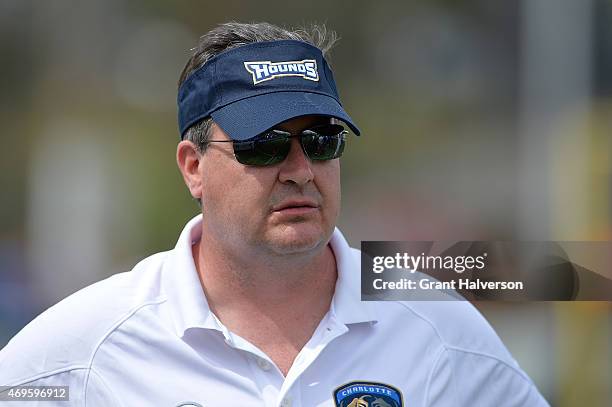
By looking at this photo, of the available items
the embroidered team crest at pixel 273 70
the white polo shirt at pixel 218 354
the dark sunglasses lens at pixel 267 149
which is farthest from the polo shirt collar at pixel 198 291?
the embroidered team crest at pixel 273 70

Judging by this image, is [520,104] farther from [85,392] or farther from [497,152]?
[85,392]

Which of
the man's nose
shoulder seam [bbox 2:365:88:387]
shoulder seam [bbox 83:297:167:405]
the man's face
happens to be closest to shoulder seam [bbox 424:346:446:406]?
the man's face

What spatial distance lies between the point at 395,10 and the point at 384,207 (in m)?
0.59

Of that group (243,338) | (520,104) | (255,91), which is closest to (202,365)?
(243,338)

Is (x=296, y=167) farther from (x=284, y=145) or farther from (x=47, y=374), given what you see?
(x=47, y=374)

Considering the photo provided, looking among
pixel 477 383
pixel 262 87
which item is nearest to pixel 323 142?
pixel 262 87

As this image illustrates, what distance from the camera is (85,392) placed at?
196cm

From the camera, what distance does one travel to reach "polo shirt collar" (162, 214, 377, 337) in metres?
1.94

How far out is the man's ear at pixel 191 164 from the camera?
6.91 ft

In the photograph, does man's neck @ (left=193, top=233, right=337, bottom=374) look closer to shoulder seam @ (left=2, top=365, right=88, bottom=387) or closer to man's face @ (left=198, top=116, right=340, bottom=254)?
man's face @ (left=198, top=116, right=340, bottom=254)

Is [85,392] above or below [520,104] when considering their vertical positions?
below

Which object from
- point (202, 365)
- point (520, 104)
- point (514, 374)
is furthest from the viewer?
point (520, 104)

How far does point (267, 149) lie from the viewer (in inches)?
75.2

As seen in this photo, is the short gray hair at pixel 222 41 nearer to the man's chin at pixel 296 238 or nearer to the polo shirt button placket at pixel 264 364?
the man's chin at pixel 296 238
